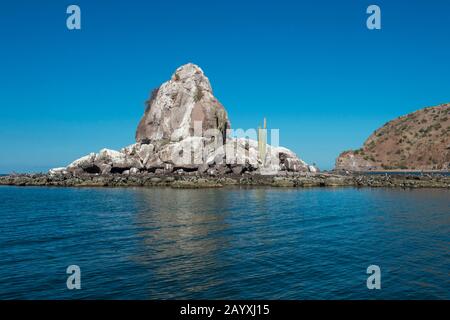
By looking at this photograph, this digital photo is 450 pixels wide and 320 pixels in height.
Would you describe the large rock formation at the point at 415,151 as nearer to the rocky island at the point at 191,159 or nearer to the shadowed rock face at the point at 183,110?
the rocky island at the point at 191,159

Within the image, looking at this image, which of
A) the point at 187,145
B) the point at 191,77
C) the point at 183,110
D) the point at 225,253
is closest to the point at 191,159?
the point at 187,145

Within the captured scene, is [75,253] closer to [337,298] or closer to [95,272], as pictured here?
[95,272]

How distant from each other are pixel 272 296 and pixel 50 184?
3274 inches

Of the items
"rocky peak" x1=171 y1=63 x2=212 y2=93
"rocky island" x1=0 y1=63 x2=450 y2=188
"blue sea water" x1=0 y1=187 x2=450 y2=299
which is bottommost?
"blue sea water" x1=0 y1=187 x2=450 y2=299

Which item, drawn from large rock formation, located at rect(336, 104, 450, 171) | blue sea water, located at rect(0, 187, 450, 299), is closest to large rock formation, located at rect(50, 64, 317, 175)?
blue sea water, located at rect(0, 187, 450, 299)

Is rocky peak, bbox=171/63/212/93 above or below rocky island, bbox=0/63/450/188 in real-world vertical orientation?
above

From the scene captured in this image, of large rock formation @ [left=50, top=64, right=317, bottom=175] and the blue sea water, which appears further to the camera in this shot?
large rock formation @ [left=50, top=64, right=317, bottom=175]

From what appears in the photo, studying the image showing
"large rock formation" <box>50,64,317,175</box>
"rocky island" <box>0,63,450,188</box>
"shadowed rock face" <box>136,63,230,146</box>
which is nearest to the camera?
"rocky island" <box>0,63,450,188</box>

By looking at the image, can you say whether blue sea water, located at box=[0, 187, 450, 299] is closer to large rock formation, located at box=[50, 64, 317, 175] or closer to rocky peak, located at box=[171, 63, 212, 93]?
large rock formation, located at box=[50, 64, 317, 175]

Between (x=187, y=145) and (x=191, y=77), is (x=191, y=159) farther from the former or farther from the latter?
(x=191, y=77)

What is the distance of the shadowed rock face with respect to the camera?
414ft

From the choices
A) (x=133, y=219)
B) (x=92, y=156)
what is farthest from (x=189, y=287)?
(x=92, y=156)

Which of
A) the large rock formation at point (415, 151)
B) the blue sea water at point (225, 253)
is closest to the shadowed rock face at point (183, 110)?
the blue sea water at point (225, 253)

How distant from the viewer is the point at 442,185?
7588 centimetres
